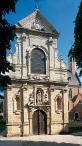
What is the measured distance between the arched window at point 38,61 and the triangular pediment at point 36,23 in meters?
2.80

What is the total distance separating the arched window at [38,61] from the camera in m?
23.2

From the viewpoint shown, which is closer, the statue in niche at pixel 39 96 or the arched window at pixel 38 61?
the statue in niche at pixel 39 96

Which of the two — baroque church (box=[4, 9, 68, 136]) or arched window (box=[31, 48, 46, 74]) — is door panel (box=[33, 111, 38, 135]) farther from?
arched window (box=[31, 48, 46, 74])

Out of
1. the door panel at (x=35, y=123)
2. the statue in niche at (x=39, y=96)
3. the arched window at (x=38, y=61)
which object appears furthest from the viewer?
the arched window at (x=38, y=61)

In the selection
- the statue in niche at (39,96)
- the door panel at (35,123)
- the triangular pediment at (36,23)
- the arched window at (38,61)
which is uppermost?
the triangular pediment at (36,23)

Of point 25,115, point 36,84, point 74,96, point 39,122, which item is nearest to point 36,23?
point 36,84

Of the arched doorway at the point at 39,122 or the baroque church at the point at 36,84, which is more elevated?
the baroque church at the point at 36,84

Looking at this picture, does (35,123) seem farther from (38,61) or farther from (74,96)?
(74,96)

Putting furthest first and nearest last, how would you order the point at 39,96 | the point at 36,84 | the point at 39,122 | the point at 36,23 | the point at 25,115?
1. the point at 36,23
2. the point at 39,96
3. the point at 36,84
4. the point at 39,122
5. the point at 25,115

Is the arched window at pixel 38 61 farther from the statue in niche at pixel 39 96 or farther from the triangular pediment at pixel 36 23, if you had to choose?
the triangular pediment at pixel 36 23

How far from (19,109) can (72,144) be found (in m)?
7.48

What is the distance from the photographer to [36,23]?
23969 mm

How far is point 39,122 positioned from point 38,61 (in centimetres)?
722

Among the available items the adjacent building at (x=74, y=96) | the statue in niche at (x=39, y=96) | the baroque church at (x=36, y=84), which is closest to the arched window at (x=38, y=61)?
the baroque church at (x=36, y=84)
